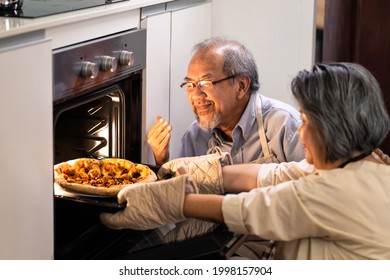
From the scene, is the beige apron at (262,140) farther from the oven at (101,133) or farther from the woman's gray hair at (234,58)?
the oven at (101,133)

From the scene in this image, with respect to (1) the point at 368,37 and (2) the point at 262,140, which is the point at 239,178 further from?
(1) the point at 368,37

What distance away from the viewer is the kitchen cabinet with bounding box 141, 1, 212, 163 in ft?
8.19

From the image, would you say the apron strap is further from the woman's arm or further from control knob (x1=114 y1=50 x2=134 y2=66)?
control knob (x1=114 y1=50 x2=134 y2=66)

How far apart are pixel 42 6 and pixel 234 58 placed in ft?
2.36

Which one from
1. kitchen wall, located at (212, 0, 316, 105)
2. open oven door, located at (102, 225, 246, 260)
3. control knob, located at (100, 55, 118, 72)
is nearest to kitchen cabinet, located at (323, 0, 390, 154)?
kitchen wall, located at (212, 0, 316, 105)

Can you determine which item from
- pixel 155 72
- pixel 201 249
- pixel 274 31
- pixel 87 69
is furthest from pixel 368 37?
pixel 201 249

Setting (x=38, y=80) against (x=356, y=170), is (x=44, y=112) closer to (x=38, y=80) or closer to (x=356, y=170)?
(x=38, y=80)

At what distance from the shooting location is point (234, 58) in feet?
8.54

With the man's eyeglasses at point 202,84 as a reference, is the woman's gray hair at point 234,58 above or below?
above

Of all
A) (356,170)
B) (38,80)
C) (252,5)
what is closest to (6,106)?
(38,80)

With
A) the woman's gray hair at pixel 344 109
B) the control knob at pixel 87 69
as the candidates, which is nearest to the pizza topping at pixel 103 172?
the control knob at pixel 87 69

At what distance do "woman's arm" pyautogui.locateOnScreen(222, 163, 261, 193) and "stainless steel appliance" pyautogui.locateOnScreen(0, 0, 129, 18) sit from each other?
626 millimetres

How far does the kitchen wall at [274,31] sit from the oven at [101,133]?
0.83m

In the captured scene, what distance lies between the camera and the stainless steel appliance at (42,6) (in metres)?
1.99
